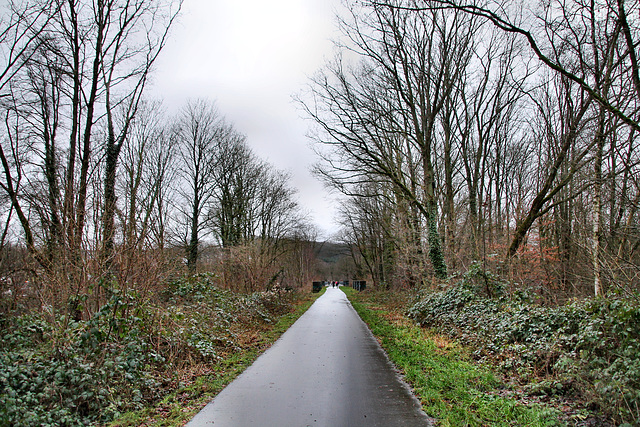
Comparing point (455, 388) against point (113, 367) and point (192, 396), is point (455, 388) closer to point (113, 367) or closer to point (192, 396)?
point (192, 396)

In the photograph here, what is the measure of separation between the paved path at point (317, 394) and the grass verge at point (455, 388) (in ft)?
0.82

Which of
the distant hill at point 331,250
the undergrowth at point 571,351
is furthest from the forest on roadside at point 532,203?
the distant hill at point 331,250

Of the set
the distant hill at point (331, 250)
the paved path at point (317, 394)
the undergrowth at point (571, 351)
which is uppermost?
the distant hill at point (331, 250)

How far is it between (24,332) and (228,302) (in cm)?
722

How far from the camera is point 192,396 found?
5492mm

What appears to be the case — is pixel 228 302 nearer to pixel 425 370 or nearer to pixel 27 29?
pixel 425 370

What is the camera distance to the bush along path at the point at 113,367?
4375mm

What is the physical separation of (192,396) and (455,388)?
3.76 metres

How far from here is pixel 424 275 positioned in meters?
19.1

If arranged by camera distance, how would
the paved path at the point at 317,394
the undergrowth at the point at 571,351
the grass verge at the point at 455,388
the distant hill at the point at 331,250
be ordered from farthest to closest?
1. the distant hill at the point at 331,250
2. the paved path at the point at 317,394
3. the grass verge at the point at 455,388
4. the undergrowth at the point at 571,351

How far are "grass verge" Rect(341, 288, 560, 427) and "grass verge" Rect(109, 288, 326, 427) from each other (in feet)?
9.62

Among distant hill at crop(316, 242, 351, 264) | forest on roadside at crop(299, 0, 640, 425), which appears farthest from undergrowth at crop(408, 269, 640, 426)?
distant hill at crop(316, 242, 351, 264)

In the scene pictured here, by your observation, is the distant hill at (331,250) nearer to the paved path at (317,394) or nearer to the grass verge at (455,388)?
the grass verge at (455,388)

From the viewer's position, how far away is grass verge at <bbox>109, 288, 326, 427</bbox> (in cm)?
451
